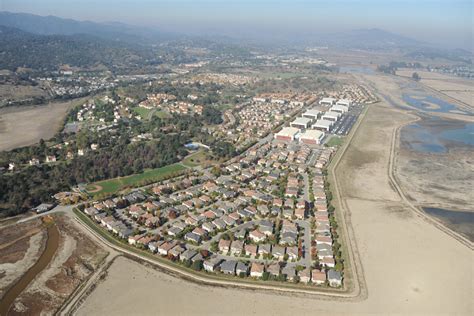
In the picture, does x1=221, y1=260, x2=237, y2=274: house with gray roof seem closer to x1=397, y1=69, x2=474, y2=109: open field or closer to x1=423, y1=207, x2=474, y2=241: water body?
x1=423, y1=207, x2=474, y2=241: water body

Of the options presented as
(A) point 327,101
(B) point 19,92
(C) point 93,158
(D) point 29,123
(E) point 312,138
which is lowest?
(C) point 93,158

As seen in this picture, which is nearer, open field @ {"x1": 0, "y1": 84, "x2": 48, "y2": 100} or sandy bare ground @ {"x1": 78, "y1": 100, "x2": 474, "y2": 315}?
sandy bare ground @ {"x1": 78, "y1": 100, "x2": 474, "y2": 315}

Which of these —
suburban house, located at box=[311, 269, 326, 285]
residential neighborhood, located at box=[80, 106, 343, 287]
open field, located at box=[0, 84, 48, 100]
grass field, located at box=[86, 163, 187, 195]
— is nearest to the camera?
suburban house, located at box=[311, 269, 326, 285]

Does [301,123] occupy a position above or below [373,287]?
above

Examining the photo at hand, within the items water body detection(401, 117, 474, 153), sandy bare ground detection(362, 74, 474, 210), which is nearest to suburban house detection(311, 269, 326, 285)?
sandy bare ground detection(362, 74, 474, 210)

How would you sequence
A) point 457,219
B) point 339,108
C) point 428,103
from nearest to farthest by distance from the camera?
point 457,219 < point 339,108 < point 428,103

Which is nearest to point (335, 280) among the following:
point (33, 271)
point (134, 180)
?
point (33, 271)

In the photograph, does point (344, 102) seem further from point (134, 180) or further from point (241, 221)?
point (241, 221)
